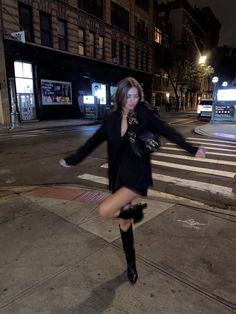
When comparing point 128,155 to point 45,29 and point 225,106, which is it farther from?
point 45,29

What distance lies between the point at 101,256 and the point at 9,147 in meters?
8.73

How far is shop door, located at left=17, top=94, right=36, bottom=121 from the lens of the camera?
2114cm

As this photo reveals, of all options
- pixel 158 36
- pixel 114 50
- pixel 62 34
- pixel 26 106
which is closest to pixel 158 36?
pixel 158 36

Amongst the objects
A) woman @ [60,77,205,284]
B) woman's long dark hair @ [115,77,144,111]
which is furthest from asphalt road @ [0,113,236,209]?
woman's long dark hair @ [115,77,144,111]

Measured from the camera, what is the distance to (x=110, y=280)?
9.00ft

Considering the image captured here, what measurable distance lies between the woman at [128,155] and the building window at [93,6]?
26570mm

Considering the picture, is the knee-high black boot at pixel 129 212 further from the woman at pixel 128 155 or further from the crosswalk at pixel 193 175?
the crosswalk at pixel 193 175

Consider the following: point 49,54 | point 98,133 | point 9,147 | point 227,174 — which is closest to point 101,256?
point 98,133

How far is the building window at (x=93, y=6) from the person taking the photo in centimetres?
2564

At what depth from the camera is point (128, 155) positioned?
102 inches

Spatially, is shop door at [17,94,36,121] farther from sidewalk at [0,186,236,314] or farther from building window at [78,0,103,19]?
sidewalk at [0,186,236,314]

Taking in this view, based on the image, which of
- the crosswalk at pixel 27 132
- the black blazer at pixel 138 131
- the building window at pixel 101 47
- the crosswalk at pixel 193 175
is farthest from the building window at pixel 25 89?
the black blazer at pixel 138 131

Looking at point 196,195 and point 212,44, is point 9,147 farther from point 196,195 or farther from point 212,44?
point 212,44

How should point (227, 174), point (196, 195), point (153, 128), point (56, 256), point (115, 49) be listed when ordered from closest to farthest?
1. point (153, 128)
2. point (56, 256)
3. point (196, 195)
4. point (227, 174)
5. point (115, 49)
